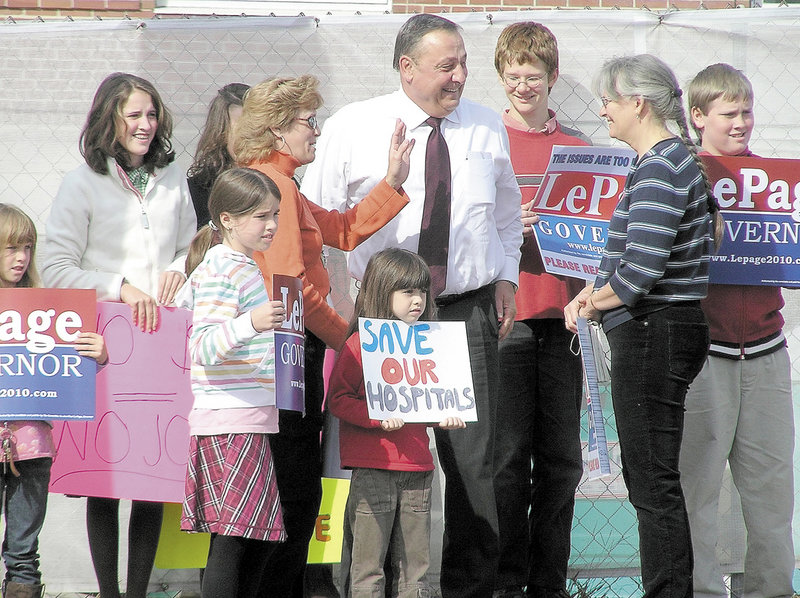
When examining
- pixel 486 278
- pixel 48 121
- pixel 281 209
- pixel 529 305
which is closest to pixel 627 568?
pixel 529 305

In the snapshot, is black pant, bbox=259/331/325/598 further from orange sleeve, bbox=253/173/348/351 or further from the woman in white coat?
the woman in white coat

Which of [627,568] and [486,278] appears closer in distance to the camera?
[486,278]

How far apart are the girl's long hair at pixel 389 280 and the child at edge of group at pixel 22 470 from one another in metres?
0.98

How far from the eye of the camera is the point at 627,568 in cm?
515

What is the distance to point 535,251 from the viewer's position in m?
4.59

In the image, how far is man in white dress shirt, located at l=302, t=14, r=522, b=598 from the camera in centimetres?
395

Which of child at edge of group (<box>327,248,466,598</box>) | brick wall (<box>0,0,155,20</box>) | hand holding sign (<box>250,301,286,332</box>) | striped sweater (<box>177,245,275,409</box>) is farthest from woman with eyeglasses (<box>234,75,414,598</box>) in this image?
brick wall (<box>0,0,155,20</box>)

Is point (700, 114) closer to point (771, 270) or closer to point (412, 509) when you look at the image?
point (771, 270)

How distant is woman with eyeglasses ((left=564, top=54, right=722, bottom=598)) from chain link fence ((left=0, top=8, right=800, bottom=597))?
1.42 metres

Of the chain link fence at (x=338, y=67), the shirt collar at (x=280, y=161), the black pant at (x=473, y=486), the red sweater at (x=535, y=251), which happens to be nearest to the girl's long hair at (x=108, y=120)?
the shirt collar at (x=280, y=161)

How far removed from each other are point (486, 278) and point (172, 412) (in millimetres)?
1310

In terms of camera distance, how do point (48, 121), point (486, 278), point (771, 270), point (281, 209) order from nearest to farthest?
point (281, 209) < point (486, 278) < point (771, 270) < point (48, 121)

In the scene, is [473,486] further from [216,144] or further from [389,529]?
[216,144]

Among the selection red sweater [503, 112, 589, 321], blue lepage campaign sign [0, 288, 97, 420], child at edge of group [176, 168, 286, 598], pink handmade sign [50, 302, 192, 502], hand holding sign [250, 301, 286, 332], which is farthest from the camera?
red sweater [503, 112, 589, 321]
